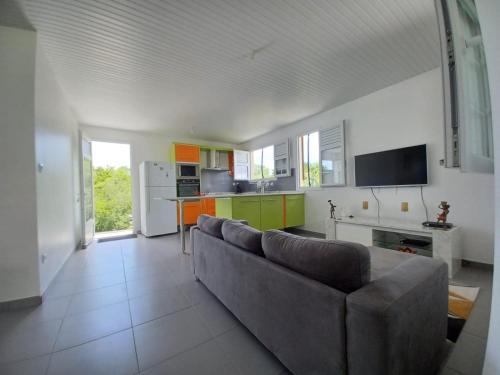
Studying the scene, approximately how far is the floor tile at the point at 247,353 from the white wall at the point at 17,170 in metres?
1.96

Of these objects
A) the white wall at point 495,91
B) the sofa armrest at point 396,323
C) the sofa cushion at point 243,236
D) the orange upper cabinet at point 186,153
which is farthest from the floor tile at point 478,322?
the orange upper cabinet at point 186,153

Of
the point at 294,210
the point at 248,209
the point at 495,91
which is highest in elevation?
the point at 495,91

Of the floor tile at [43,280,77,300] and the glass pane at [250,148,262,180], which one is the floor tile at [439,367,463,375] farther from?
the glass pane at [250,148,262,180]

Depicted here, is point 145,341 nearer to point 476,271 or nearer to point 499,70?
point 499,70

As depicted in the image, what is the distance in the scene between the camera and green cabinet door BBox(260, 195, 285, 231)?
4.12 meters

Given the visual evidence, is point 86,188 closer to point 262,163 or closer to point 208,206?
point 208,206

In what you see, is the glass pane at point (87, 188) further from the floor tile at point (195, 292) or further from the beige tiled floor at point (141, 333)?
the floor tile at point (195, 292)

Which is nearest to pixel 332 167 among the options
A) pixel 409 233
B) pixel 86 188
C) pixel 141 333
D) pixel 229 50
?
pixel 409 233

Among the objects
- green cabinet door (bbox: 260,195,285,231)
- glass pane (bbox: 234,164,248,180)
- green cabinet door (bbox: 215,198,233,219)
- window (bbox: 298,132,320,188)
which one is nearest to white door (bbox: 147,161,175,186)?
green cabinet door (bbox: 215,198,233,219)

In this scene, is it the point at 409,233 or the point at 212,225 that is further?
the point at 409,233

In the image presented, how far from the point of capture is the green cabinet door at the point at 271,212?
4121 mm

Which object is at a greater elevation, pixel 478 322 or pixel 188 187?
pixel 188 187

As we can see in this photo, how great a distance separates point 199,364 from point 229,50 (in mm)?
2809

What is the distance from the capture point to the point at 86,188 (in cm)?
427
